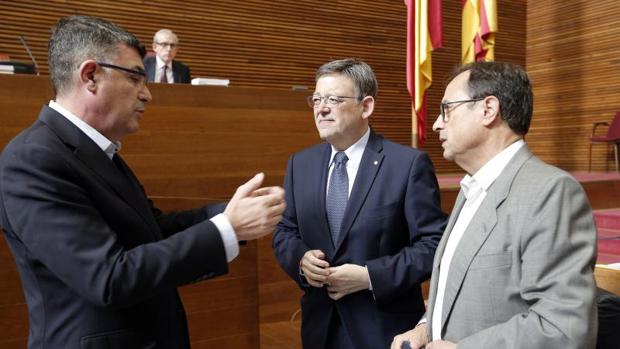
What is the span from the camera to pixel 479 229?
1.28 meters

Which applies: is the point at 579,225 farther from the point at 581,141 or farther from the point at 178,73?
the point at 581,141

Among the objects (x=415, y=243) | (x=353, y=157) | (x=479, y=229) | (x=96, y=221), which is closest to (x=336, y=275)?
(x=415, y=243)

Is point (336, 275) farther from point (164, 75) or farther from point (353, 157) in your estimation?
point (164, 75)

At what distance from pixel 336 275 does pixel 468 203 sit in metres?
0.54

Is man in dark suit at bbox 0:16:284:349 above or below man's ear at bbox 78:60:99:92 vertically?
below

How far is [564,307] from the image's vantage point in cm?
108

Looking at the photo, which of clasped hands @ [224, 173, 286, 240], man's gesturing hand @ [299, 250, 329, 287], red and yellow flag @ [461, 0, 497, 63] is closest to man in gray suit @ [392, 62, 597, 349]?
man's gesturing hand @ [299, 250, 329, 287]

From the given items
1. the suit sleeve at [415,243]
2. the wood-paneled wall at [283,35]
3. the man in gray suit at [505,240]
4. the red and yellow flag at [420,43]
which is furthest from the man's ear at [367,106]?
the wood-paneled wall at [283,35]

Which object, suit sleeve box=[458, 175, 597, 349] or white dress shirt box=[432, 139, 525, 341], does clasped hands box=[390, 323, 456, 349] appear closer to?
white dress shirt box=[432, 139, 525, 341]

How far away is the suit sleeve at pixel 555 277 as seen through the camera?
3.57 ft

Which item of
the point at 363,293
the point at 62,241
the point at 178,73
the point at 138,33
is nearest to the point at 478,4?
the point at 178,73

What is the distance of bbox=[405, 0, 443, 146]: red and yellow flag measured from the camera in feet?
17.1

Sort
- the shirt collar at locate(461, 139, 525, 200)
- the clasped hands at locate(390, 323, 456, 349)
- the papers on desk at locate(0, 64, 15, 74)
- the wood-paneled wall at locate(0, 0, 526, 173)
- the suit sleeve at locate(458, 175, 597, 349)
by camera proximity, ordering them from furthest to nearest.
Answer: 1. the wood-paneled wall at locate(0, 0, 526, 173)
2. the papers on desk at locate(0, 64, 15, 74)
3. the clasped hands at locate(390, 323, 456, 349)
4. the shirt collar at locate(461, 139, 525, 200)
5. the suit sleeve at locate(458, 175, 597, 349)

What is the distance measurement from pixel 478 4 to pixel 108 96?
485cm
